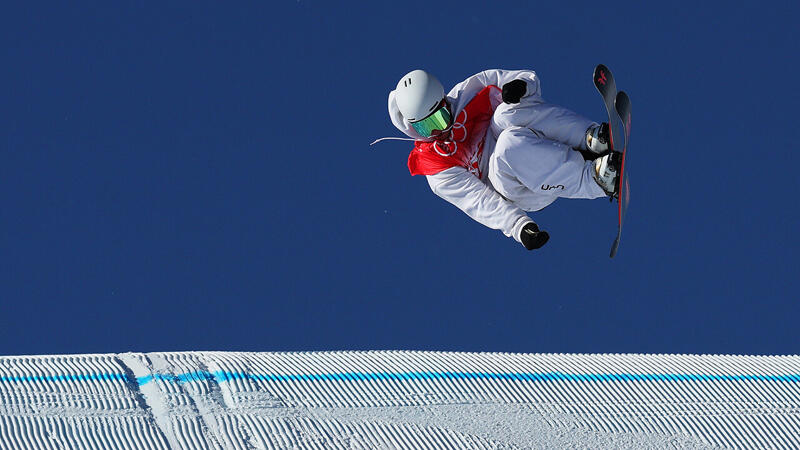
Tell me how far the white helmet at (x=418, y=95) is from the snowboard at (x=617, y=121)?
0.87 meters

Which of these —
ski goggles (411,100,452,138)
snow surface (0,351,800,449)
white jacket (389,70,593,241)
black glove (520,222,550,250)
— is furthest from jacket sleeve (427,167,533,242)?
snow surface (0,351,800,449)

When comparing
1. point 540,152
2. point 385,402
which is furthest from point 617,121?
point 385,402

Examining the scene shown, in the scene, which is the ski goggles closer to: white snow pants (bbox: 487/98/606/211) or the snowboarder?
the snowboarder

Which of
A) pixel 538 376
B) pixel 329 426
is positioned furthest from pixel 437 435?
pixel 538 376

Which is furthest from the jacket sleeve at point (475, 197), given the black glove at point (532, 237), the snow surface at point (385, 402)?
the snow surface at point (385, 402)

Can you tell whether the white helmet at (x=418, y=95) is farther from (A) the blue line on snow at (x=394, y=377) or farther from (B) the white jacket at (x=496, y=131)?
(A) the blue line on snow at (x=394, y=377)

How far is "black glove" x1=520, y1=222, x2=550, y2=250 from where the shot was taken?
7.58 metres

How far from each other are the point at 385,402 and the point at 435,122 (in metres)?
1.71

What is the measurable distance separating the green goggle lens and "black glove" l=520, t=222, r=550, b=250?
702 millimetres

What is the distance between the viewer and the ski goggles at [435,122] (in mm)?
7566

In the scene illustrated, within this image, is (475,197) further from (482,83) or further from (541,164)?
(482,83)

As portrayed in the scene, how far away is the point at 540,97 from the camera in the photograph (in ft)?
25.4

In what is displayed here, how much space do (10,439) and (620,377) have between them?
150 inches

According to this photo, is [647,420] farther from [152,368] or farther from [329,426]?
[152,368]
